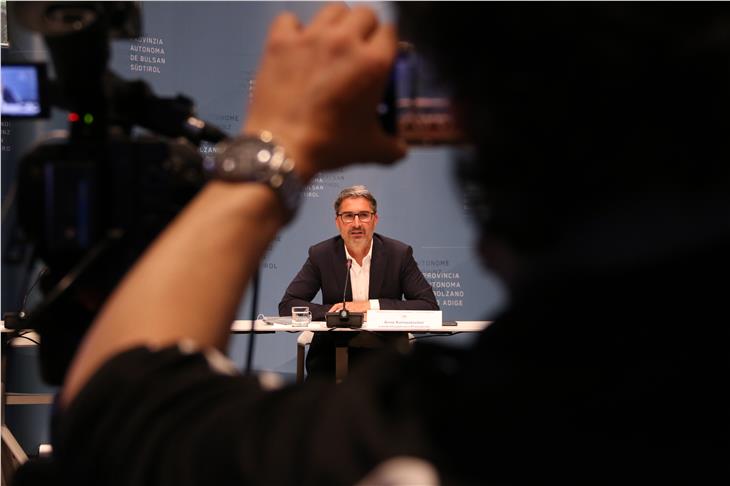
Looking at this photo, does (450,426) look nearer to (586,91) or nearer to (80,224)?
(586,91)

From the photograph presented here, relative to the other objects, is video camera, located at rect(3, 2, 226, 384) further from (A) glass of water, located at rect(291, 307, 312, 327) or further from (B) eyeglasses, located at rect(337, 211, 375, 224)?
(B) eyeglasses, located at rect(337, 211, 375, 224)

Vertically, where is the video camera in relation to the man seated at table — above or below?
above

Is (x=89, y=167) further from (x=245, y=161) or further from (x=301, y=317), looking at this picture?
(x=301, y=317)

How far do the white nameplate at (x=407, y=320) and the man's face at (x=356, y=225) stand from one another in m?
0.89

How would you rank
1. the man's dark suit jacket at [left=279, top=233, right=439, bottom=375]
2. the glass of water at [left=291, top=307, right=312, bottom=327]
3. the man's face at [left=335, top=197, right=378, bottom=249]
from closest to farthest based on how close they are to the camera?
the glass of water at [left=291, top=307, right=312, bottom=327] < the man's dark suit jacket at [left=279, top=233, right=439, bottom=375] < the man's face at [left=335, top=197, right=378, bottom=249]

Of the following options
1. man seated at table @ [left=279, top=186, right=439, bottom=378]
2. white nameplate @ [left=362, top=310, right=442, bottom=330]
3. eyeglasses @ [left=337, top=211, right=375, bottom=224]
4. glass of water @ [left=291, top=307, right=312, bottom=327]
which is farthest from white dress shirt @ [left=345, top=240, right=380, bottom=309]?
white nameplate @ [left=362, top=310, right=442, bottom=330]

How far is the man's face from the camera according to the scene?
16.3 feet

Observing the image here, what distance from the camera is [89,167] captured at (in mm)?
727

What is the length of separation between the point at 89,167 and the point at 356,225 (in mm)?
4243

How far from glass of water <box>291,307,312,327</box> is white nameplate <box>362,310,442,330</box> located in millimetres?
360

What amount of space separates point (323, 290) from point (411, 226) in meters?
1.38

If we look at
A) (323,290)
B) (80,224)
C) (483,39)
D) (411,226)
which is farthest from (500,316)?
(411,226)

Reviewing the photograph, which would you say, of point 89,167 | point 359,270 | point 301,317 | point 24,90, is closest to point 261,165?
point 89,167

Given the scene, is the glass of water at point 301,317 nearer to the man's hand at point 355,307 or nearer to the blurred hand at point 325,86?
the man's hand at point 355,307
